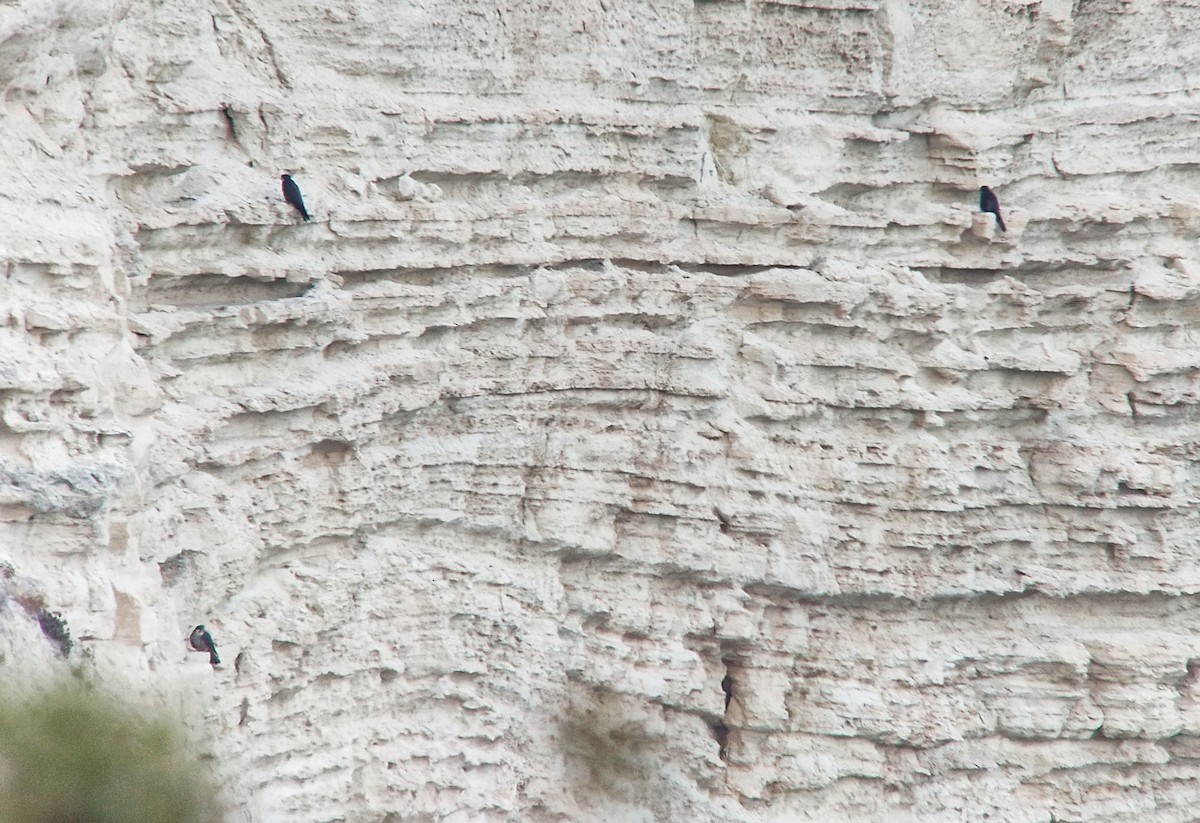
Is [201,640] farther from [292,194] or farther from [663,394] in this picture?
[663,394]

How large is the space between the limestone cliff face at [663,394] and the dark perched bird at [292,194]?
0.30 ft

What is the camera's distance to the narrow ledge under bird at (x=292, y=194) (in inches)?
322

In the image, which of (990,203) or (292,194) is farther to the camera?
(990,203)

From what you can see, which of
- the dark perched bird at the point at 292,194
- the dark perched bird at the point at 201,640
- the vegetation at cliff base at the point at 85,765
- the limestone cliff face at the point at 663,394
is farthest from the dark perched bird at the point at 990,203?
the vegetation at cliff base at the point at 85,765

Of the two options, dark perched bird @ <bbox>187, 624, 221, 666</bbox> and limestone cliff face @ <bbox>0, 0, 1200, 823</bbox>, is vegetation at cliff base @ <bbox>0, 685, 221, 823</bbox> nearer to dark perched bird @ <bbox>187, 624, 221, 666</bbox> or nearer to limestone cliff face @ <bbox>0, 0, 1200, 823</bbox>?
limestone cliff face @ <bbox>0, 0, 1200, 823</bbox>

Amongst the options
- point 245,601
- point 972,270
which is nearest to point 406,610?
point 245,601

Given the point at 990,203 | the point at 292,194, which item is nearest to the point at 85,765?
the point at 292,194

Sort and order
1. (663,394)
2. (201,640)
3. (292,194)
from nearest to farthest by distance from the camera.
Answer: (201,640) → (292,194) → (663,394)

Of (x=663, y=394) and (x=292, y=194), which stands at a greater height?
(x=292, y=194)

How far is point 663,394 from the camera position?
9992mm

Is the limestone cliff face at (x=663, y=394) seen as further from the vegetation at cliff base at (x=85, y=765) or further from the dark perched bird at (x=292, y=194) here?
the vegetation at cliff base at (x=85, y=765)

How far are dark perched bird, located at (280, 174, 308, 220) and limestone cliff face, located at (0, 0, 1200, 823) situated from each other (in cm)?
9

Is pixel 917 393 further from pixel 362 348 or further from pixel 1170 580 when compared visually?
pixel 362 348

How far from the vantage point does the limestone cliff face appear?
26.5ft
